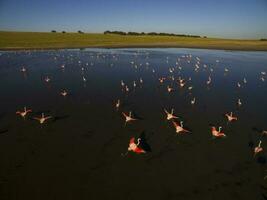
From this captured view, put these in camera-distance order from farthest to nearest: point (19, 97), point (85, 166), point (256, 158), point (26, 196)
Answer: point (19, 97)
point (256, 158)
point (85, 166)
point (26, 196)

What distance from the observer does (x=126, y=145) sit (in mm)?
14141

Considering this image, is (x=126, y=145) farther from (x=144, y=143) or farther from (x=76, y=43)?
(x=76, y=43)

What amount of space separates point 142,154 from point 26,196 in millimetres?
5294

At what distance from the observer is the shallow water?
11.0m

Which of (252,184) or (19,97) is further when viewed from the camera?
(19,97)

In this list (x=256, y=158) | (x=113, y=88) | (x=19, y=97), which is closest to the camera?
(x=256, y=158)

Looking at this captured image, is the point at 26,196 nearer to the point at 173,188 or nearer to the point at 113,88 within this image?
the point at 173,188

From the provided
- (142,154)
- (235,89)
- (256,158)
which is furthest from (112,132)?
(235,89)

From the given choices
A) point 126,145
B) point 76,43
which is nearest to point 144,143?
point 126,145

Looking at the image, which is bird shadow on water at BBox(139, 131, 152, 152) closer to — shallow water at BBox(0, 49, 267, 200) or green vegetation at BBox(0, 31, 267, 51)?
shallow water at BBox(0, 49, 267, 200)

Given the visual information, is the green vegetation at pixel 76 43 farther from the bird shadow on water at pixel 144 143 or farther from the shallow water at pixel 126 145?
the bird shadow on water at pixel 144 143

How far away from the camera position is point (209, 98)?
23.1 meters

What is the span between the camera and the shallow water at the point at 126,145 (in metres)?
11.0

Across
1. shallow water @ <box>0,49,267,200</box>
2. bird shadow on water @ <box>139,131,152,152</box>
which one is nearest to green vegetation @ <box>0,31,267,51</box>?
shallow water @ <box>0,49,267,200</box>
